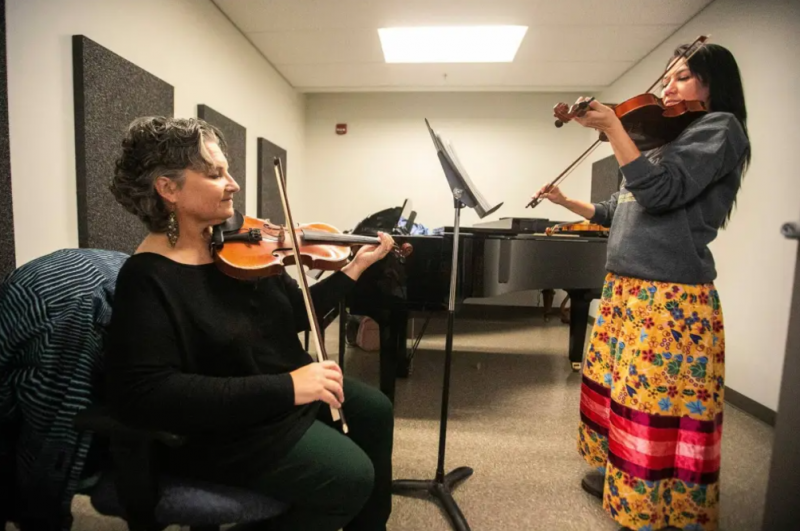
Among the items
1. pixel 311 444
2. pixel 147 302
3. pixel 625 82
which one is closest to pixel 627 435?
pixel 311 444

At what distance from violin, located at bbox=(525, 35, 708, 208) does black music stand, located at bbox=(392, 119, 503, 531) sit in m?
0.31

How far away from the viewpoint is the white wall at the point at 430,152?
409cm

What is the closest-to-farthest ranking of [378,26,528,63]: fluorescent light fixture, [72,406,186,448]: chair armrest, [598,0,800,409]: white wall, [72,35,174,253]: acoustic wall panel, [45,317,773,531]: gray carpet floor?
[72,406,186,448]: chair armrest, [45,317,773,531]: gray carpet floor, [72,35,174,253]: acoustic wall panel, [598,0,800,409]: white wall, [378,26,528,63]: fluorescent light fixture

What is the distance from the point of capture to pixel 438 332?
11.7 feet

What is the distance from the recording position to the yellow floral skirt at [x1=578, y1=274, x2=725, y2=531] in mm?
1080

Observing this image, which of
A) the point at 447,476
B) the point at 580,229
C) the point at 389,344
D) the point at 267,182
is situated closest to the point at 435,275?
the point at 389,344

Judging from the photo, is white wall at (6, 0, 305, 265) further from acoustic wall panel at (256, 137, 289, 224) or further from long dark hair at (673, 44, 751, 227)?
long dark hair at (673, 44, 751, 227)

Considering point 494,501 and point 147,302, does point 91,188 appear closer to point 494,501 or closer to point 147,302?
point 147,302

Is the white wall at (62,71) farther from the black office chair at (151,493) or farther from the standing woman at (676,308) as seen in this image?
the standing woman at (676,308)

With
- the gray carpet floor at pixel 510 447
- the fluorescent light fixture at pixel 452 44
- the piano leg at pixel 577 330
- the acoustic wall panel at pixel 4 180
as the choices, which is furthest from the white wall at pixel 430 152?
the acoustic wall panel at pixel 4 180

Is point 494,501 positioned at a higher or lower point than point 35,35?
lower

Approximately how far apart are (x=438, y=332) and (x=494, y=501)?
85.6 inches

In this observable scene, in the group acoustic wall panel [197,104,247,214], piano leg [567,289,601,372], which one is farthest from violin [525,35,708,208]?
acoustic wall panel [197,104,247,214]

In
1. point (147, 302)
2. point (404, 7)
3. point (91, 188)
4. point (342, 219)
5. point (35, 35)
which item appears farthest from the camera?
point (342, 219)
